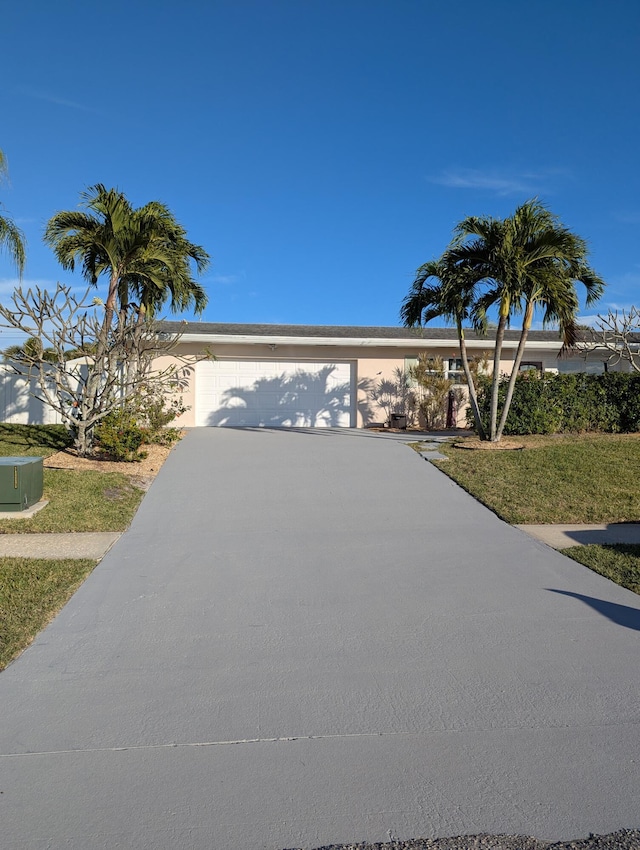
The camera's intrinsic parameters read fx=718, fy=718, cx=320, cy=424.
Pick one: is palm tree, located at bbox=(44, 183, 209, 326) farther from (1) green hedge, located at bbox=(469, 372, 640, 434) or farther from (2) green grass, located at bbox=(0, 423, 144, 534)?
(1) green hedge, located at bbox=(469, 372, 640, 434)


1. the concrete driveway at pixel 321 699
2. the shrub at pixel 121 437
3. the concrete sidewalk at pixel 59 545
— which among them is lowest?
the concrete driveway at pixel 321 699

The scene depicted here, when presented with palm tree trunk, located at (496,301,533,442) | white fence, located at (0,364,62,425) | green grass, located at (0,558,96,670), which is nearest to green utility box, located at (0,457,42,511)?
green grass, located at (0,558,96,670)

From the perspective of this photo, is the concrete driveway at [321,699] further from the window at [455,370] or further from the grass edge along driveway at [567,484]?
the window at [455,370]

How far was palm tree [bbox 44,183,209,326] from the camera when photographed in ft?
45.6

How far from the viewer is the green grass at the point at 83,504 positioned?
9336 mm

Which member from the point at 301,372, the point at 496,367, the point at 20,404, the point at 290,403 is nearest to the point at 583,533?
the point at 496,367

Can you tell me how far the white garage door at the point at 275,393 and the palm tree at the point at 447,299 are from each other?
13.4 feet

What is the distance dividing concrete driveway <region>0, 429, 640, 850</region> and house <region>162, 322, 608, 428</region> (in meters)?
12.2

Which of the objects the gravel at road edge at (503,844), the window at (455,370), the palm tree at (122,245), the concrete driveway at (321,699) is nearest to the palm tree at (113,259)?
the palm tree at (122,245)

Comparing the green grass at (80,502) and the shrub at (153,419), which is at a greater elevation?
the shrub at (153,419)

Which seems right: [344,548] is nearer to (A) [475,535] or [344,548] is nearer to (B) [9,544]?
(A) [475,535]

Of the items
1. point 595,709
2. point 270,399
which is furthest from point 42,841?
point 270,399

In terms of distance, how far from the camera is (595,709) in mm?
4336

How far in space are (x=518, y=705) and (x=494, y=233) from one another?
1205 cm
